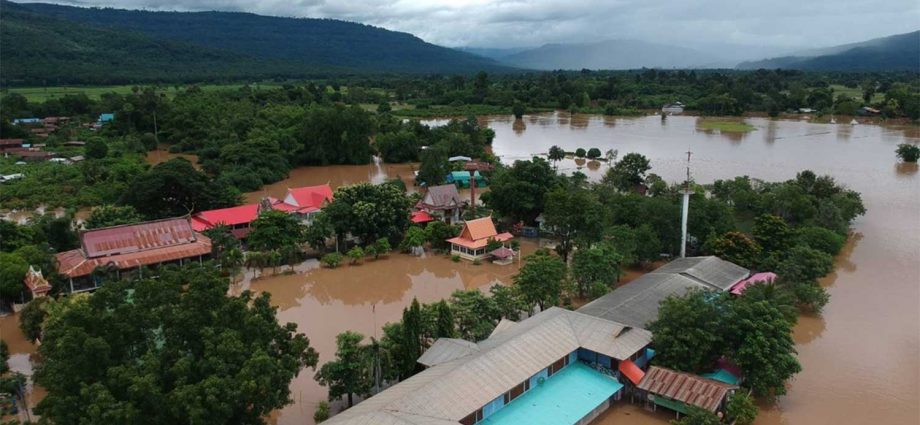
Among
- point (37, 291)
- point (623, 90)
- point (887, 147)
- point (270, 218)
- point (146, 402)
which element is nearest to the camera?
point (146, 402)

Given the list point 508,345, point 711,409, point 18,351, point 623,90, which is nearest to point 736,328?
point 711,409

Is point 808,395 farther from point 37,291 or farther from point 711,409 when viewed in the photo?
point 37,291

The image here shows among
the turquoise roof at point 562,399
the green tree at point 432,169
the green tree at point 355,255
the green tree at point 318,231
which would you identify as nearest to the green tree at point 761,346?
the turquoise roof at point 562,399

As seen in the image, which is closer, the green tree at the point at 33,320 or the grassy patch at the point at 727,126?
the green tree at the point at 33,320

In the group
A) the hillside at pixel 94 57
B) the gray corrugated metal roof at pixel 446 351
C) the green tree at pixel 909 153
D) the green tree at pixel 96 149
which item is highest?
the hillside at pixel 94 57

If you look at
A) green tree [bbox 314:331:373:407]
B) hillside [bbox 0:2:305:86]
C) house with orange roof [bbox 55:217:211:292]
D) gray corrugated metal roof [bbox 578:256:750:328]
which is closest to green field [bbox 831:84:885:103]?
gray corrugated metal roof [bbox 578:256:750:328]

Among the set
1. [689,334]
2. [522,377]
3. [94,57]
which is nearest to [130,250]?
[522,377]

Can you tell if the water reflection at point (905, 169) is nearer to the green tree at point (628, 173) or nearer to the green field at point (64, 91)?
the green tree at point (628, 173)
